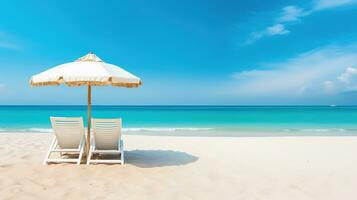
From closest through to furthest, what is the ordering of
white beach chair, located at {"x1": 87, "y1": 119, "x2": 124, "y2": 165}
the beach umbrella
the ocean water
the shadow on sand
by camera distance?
the beach umbrella
white beach chair, located at {"x1": 87, "y1": 119, "x2": 124, "y2": 165}
the shadow on sand
the ocean water

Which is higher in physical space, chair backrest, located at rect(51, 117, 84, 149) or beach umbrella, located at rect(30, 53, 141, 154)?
beach umbrella, located at rect(30, 53, 141, 154)

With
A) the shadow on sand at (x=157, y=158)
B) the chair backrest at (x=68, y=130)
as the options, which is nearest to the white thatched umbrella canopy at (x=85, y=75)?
the chair backrest at (x=68, y=130)

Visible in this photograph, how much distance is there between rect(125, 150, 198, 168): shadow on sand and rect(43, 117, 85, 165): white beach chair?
3.25 ft

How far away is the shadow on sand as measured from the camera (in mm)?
5387

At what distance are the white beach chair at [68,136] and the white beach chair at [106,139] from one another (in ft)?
0.74

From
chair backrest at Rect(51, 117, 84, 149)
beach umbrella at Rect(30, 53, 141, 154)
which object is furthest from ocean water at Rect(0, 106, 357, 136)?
beach umbrella at Rect(30, 53, 141, 154)

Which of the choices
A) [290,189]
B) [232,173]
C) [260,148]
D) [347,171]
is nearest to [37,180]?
[232,173]

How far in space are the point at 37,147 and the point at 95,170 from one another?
3225 mm

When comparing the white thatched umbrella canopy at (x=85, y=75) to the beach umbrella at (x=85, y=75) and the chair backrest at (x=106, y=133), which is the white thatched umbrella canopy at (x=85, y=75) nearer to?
the beach umbrella at (x=85, y=75)

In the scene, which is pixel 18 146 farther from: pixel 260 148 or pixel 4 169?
pixel 260 148

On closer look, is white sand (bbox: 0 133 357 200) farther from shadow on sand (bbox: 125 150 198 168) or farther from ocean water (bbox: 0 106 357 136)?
ocean water (bbox: 0 106 357 136)

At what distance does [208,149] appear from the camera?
7.31m

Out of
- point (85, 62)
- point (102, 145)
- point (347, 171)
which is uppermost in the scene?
point (85, 62)

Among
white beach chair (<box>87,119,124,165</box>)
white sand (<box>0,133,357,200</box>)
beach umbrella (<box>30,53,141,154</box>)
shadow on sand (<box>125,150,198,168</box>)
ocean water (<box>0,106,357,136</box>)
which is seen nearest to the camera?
white sand (<box>0,133,357,200</box>)
